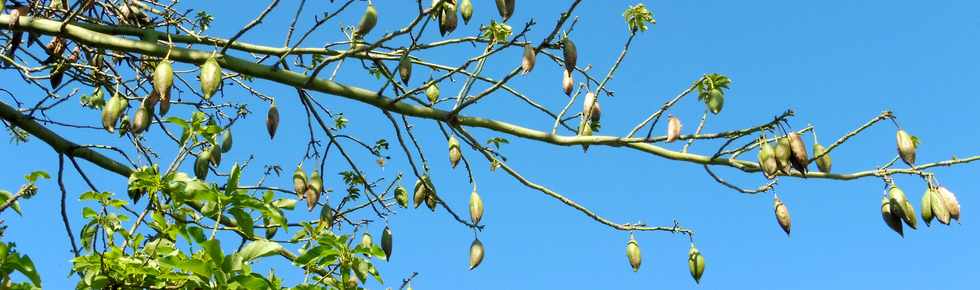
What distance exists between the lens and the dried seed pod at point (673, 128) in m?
3.13

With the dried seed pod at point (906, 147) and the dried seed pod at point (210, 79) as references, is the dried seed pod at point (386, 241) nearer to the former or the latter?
the dried seed pod at point (210, 79)

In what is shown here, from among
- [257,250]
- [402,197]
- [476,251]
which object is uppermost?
[402,197]

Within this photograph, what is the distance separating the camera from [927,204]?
11.3 feet

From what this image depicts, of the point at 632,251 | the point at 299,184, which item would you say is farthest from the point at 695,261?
the point at 299,184

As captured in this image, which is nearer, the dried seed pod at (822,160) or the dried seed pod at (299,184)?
the dried seed pod at (822,160)

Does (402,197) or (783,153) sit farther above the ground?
(402,197)

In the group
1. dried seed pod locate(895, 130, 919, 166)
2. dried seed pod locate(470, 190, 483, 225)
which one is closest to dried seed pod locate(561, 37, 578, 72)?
dried seed pod locate(470, 190, 483, 225)

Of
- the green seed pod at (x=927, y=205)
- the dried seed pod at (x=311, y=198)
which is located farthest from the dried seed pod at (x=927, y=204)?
the dried seed pod at (x=311, y=198)

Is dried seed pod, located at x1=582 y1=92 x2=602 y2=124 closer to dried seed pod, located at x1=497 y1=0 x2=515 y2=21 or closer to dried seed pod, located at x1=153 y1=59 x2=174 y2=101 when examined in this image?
dried seed pod, located at x1=497 y1=0 x2=515 y2=21

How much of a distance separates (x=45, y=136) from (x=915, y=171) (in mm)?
3310

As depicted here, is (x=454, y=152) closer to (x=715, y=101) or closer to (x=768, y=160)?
(x=715, y=101)

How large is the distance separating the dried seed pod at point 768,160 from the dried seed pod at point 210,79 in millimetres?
1722

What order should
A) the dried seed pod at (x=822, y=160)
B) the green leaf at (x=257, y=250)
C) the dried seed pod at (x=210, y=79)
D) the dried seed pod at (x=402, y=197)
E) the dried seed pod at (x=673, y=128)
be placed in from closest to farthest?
the green leaf at (x=257, y=250) → the dried seed pod at (x=210, y=79) → the dried seed pod at (x=673, y=128) → the dried seed pod at (x=822, y=160) → the dried seed pod at (x=402, y=197)

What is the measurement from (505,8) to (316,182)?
4.21 feet
